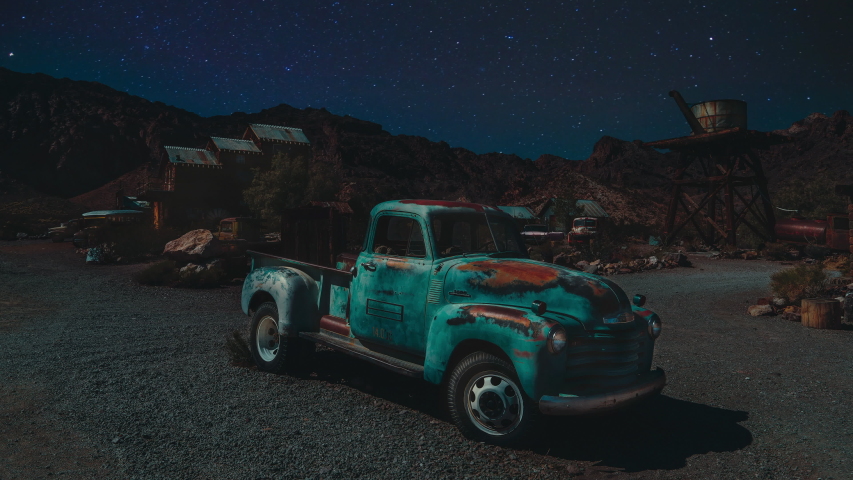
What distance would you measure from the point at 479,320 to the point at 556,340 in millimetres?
654

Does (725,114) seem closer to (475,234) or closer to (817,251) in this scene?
(817,251)

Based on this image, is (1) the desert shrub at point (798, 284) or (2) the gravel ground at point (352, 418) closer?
(2) the gravel ground at point (352, 418)

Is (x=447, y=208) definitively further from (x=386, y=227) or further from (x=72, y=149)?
(x=72, y=149)

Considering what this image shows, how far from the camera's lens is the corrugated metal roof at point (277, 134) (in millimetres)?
48406

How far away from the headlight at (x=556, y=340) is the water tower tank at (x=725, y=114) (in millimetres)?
28028

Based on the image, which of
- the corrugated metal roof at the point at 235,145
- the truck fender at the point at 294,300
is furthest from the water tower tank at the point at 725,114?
the corrugated metal roof at the point at 235,145

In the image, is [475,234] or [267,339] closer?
[475,234]

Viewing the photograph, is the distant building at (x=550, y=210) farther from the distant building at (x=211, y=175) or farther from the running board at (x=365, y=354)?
the running board at (x=365, y=354)

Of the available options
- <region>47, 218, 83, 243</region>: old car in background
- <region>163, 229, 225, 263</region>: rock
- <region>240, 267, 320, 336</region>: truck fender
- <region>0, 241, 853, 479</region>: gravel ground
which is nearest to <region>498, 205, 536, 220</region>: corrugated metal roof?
<region>47, 218, 83, 243</region>: old car in background

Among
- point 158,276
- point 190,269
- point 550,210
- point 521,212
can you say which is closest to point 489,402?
point 190,269

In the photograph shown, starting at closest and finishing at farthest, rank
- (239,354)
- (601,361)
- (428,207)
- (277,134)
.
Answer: (601,361) → (428,207) → (239,354) → (277,134)

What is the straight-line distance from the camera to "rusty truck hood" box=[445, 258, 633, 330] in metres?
4.11

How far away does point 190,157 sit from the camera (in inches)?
1780

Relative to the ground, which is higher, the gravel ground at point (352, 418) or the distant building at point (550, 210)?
the distant building at point (550, 210)
